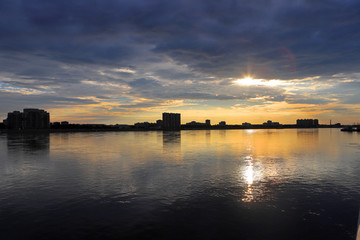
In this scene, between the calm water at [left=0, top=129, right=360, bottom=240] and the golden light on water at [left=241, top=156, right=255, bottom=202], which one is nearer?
the calm water at [left=0, top=129, right=360, bottom=240]

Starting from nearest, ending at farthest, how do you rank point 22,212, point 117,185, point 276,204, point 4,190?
point 22,212 → point 276,204 → point 4,190 → point 117,185

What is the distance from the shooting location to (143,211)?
67.2ft

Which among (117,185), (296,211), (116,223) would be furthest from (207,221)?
(117,185)

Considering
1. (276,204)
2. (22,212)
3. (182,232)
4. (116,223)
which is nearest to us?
(182,232)

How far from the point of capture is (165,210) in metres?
20.8

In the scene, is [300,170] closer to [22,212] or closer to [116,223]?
[116,223]

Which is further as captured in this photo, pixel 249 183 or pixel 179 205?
pixel 249 183

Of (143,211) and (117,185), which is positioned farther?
(117,185)

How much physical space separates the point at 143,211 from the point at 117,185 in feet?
33.3

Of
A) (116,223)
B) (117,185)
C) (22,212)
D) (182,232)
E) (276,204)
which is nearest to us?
(182,232)

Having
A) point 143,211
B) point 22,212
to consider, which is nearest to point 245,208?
point 143,211

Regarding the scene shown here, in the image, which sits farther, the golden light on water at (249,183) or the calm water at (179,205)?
the golden light on water at (249,183)

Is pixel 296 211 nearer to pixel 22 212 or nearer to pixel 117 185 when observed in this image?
pixel 117 185

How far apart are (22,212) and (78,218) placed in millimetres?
5391
